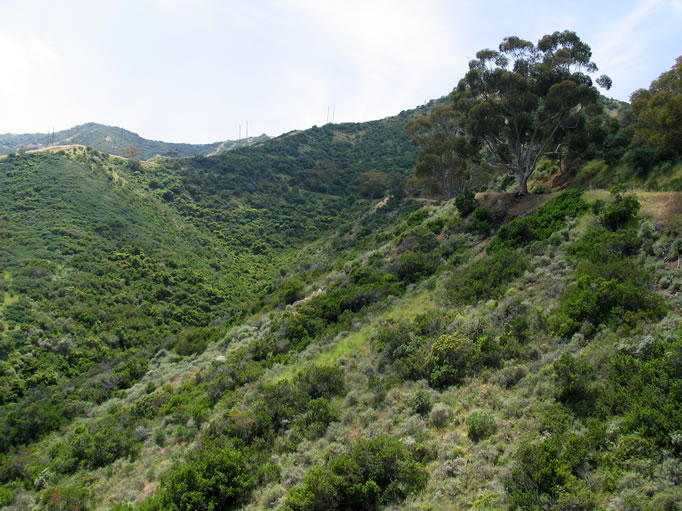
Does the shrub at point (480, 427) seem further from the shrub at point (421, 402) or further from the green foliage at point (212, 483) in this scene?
the green foliage at point (212, 483)

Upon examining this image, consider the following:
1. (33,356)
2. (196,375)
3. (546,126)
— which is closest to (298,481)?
(196,375)

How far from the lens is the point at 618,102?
61.7 meters

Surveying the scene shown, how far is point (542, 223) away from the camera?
17891mm

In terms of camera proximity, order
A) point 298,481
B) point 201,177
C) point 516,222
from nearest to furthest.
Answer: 1. point 298,481
2. point 516,222
3. point 201,177

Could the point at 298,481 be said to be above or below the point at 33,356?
above

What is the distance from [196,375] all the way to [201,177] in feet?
214

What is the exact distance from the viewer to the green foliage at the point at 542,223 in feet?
55.8

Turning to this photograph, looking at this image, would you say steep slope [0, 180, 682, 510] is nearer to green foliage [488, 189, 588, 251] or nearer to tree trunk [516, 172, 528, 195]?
green foliage [488, 189, 588, 251]

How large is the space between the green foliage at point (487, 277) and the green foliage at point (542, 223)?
1446mm

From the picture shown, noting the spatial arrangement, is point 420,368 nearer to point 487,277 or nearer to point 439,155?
point 487,277

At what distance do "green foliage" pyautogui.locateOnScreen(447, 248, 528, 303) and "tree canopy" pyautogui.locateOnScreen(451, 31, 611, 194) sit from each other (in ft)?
28.3

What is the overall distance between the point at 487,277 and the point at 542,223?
16.8 feet

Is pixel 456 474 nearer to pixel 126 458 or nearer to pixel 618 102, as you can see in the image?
pixel 126 458

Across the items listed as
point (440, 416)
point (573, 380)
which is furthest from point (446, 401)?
point (573, 380)
